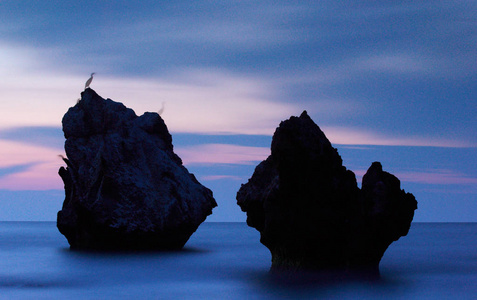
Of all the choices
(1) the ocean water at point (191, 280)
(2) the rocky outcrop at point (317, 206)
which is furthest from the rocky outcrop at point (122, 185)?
(2) the rocky outcrop at point (317, 206)

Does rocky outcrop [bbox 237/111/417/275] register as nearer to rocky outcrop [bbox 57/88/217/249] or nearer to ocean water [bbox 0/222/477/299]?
ocean water [bbox 0/222/477/299]

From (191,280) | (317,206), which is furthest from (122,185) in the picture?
(317,206)

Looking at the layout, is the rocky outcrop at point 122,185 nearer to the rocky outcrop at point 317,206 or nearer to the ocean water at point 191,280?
the ocean water at point 191,280

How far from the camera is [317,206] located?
2759 cm

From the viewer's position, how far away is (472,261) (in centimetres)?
4678

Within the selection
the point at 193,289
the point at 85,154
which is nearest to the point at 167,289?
the point at 193,289

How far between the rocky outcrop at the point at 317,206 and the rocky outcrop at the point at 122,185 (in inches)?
575

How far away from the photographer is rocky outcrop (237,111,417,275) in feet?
89.4

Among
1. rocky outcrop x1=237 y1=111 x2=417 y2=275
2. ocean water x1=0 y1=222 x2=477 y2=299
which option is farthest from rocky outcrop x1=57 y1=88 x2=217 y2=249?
rocky outcrop x1=237 y1=111 x2=417 y2=275

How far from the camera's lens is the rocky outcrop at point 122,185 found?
4266cm

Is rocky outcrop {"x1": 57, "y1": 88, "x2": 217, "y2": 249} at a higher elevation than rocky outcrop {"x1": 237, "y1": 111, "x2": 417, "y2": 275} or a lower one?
higher

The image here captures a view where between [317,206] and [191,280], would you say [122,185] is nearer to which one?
[191,280]

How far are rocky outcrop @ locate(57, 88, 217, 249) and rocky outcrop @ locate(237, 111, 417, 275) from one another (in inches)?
575

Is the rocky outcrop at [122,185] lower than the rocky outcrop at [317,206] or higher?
higher
